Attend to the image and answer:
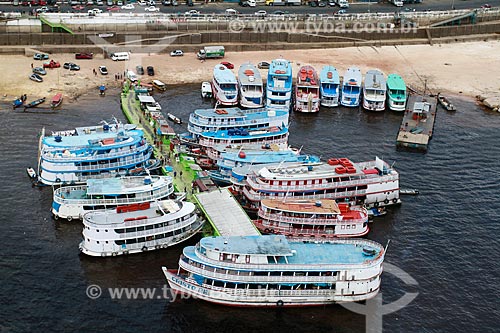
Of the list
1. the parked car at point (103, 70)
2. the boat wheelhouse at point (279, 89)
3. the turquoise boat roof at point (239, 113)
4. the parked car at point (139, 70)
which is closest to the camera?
the turquoise boat roof at point (239, 113)

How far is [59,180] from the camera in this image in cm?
10144

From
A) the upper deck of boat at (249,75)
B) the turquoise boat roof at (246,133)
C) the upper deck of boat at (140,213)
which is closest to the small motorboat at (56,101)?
the turquoise boat roof at (246,133)

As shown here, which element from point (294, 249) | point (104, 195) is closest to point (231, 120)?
point (104, 195)

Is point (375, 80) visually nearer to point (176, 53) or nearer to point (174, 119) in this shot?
point (174, 119)

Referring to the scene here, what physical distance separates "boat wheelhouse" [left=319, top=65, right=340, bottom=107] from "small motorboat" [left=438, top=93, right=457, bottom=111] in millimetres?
24585

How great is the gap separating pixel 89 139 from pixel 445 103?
272 ft

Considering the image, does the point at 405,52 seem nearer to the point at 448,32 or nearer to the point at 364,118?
the point at 448,32

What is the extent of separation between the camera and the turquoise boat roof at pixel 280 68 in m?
144

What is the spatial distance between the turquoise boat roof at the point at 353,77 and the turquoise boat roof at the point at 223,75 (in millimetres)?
26170

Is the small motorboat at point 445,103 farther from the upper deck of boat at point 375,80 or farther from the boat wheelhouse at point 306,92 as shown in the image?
the boat wheelhouse at point 306,92

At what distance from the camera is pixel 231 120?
117375mm

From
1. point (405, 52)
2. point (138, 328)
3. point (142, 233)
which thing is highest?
point (405, 52)

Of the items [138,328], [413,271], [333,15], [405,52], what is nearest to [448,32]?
[405,52]

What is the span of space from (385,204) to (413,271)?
17448 mm
